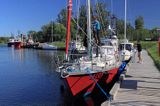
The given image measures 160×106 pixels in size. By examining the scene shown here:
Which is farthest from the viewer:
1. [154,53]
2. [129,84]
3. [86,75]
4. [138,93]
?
[154,53]

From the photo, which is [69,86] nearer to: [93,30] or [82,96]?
[82,96]

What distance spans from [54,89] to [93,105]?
24.2 feet

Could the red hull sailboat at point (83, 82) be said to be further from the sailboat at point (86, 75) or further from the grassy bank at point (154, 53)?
the grassy bank at point (154, 53)

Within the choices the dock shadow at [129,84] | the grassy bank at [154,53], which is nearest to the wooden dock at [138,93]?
the dock shadow at [129,84]

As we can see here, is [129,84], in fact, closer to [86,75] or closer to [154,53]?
[86,75]

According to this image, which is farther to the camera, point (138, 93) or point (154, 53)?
point (154, 53)

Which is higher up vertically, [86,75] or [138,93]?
[86,75]

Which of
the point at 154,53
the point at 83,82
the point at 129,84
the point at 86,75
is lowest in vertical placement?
the point at 83,82

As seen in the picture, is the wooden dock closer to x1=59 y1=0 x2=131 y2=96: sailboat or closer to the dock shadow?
the dock shadow

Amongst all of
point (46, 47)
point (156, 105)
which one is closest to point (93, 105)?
point (156, 105)

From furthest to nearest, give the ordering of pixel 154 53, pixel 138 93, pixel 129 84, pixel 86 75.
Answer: pixel 154 53 < pixel 86 75 < pixel 129 84 < pixel 138 93

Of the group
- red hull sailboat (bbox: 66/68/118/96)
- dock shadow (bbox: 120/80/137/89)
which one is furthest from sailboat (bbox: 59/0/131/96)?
dock shadow (bbox: 120/80/137/89)

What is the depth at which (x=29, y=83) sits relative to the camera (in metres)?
31.4

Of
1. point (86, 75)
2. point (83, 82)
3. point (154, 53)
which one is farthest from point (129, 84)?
point (154, 53)
